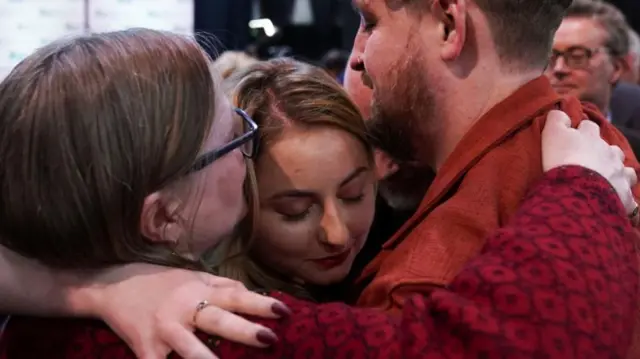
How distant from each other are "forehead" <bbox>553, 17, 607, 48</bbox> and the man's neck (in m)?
2.21

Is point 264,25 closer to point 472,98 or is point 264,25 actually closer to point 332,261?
point 332,261

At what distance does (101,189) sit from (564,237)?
0.56 m

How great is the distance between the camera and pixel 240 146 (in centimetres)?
119

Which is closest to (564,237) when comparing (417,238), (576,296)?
(576,296)

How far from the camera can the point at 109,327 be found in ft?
3.56

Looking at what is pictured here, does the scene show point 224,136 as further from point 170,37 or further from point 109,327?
point 109,327

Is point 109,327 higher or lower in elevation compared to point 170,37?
lower

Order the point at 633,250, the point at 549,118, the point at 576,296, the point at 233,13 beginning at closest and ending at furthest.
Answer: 1. the point at 576,296
2. the point at 633,250
3. the point at 549,118
4. the point at 233,13

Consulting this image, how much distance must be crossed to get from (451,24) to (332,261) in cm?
44

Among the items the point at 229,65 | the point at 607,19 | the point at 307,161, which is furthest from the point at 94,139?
the point at 607,19

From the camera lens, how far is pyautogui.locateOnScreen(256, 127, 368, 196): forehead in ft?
4.46

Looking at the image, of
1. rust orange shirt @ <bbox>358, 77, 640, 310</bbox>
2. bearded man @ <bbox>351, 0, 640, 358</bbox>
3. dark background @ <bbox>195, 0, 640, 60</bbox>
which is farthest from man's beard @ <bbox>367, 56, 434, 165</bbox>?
dark background @ <bbox>195, 0, 640, 60</bbox>

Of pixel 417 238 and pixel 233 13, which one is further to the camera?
pixel 233 13

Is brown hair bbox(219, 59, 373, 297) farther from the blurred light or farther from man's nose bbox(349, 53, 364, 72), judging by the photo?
the blurred light
